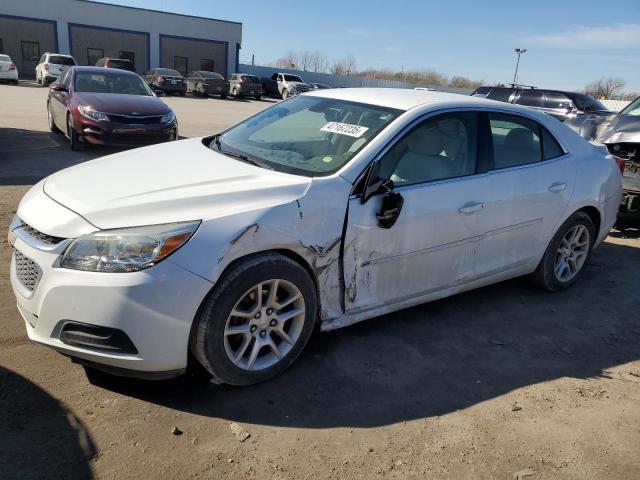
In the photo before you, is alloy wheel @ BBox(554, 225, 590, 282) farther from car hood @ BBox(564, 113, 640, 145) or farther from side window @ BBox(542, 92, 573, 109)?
side window @ BBox(542, 92, 573, 109)

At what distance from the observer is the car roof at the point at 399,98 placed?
3.73 m

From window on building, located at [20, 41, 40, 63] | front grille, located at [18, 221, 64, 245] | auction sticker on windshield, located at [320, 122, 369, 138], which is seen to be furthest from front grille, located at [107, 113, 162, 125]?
window on building, located at [20, 41, 40, 63]

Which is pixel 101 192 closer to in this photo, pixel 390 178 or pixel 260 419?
pixel 260 419

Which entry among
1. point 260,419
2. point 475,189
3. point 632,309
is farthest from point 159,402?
point 632,309

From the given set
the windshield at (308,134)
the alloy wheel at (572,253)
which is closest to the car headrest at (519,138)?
the alloy wheel at (572,253)

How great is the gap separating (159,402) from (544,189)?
3.24 metres

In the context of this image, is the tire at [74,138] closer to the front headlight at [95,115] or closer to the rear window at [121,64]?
the front headlight at [95,115]

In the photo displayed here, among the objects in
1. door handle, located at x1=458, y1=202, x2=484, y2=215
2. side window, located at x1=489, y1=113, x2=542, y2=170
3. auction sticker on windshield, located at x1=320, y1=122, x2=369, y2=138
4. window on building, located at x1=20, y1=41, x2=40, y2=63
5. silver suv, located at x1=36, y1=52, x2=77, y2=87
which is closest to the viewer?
auction sticker on windshield, located at x1=320, y1=122, x2=369, y2=138

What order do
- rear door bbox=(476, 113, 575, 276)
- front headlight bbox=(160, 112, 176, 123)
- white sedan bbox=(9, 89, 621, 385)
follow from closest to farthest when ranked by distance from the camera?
white sedan bbox=(9, 89, 621, 385), rear door bbox=(476, 113, 575, 276), front headlight bbox=(160, 112, 176, 123)

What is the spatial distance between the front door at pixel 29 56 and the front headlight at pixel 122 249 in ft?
153

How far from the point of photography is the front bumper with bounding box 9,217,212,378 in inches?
99.3

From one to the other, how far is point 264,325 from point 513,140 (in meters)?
2.53

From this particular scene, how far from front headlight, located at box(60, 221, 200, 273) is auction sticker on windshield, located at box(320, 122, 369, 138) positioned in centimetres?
142

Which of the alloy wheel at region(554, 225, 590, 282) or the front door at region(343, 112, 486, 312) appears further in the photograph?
the alloy wheel at region(554, 225, 590, 282)
